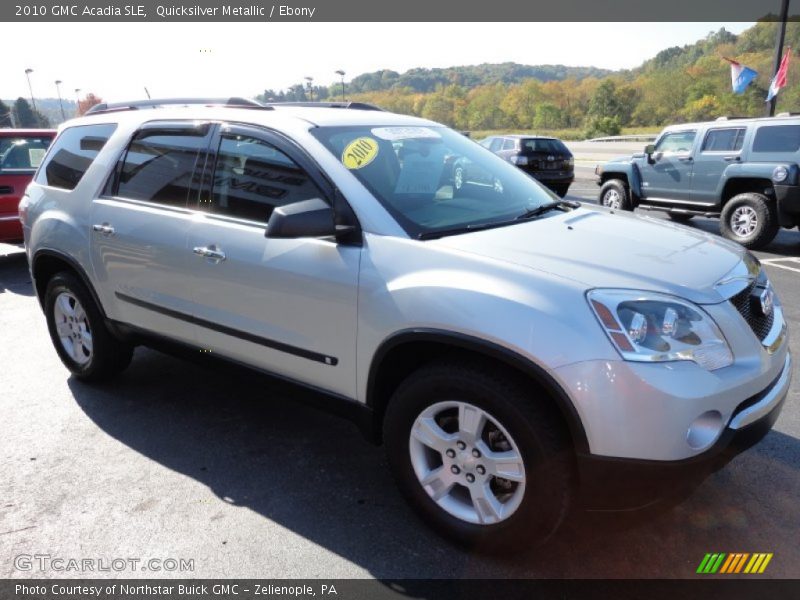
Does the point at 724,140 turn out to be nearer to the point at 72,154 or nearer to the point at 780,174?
the point at 780,174

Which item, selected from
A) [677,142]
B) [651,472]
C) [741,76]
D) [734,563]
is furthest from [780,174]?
[741,76]

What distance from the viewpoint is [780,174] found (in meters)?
8.22

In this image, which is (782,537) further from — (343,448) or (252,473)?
(252,473)

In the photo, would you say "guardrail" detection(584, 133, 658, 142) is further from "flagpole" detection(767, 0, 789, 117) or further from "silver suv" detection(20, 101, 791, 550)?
"silver suv" detection(20, 101, 791, 550)

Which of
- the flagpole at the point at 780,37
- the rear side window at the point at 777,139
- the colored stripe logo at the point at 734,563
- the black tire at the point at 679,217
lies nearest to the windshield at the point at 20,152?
the colored stripe logo at the point at 734,563

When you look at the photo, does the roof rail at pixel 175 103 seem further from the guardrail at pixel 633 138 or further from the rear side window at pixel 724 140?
the guardrail at pixel 633 138

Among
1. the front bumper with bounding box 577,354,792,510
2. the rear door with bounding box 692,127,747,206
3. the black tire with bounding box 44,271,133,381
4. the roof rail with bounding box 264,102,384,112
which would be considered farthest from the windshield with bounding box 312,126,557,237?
the rear door with bounding box 692,127,747,206

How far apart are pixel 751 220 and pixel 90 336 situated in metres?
8.74

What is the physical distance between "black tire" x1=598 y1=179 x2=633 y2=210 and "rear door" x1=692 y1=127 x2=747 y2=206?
167 centimetres

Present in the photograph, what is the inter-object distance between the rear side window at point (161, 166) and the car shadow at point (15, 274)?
13.6ft

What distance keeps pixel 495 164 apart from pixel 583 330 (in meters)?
1.74

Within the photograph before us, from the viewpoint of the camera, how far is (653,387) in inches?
76.0

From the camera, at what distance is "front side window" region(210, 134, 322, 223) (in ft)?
9.17

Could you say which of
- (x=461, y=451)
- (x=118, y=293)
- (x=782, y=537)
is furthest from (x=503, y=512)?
(x=118, y=293)
